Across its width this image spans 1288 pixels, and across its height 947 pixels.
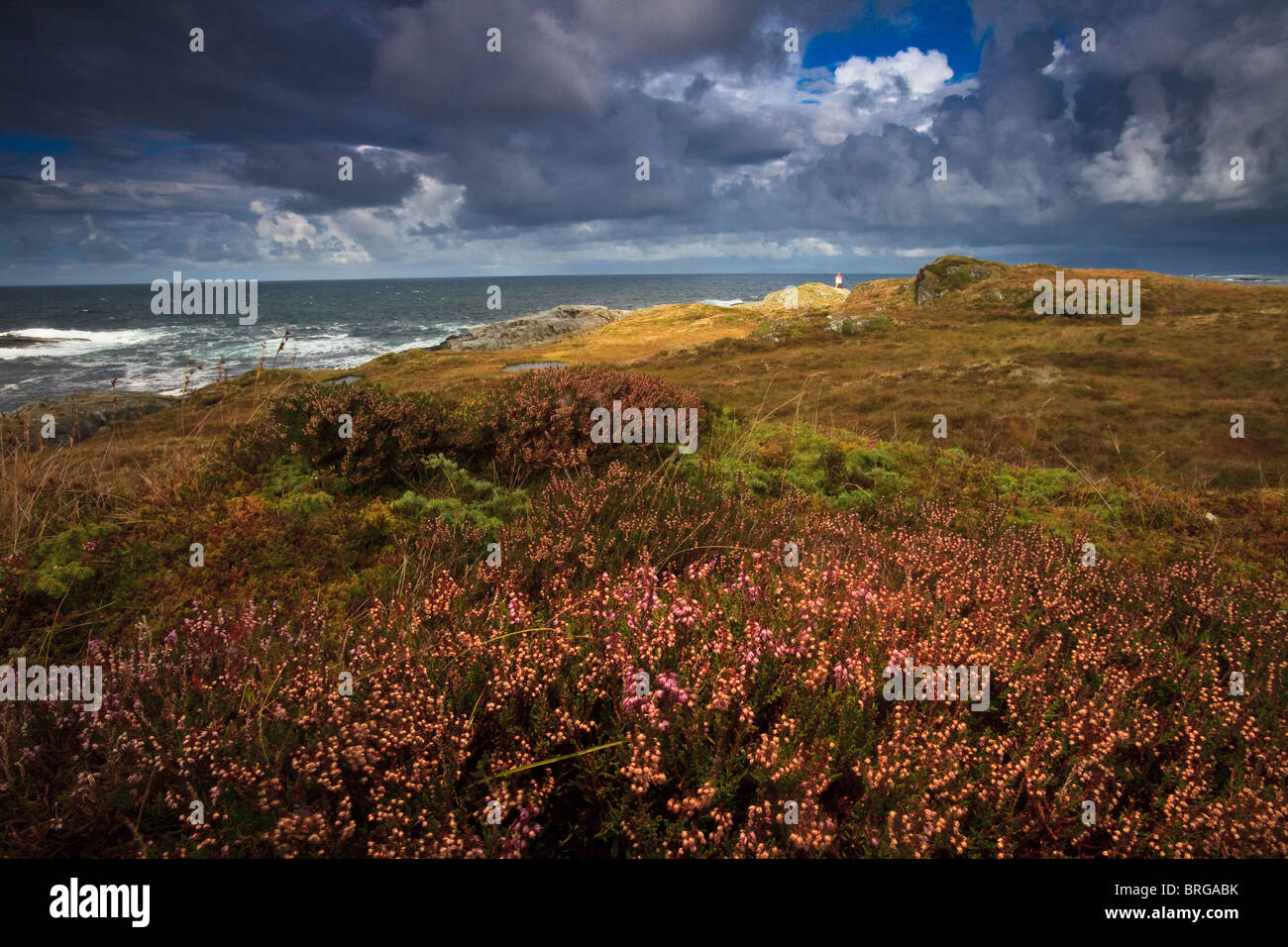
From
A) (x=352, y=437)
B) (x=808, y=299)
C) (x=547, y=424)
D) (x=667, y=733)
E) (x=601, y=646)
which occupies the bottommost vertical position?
(x=667, y=733)

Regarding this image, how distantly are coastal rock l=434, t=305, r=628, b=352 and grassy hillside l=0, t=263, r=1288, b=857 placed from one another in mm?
48123

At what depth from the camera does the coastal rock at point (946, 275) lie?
124ft

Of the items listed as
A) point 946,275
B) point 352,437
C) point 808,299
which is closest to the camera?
point 352,437

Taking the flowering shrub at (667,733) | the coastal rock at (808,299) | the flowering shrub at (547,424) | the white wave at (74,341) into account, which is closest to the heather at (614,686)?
the flowering shrub at (667,733)

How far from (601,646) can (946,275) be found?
42693 mm

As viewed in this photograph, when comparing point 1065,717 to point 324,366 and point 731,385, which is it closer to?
point 731,385

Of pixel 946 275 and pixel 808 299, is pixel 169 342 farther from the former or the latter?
pixel 946 275

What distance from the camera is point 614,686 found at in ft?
8.74

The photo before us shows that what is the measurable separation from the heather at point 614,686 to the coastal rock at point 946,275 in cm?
3711

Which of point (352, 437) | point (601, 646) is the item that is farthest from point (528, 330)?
point (601, 646)

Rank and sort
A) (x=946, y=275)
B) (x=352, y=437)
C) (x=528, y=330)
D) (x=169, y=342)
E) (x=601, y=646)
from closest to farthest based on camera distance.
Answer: (x=601, y=646) < (x=352, y=437) < (x=946, y=275) < (x=528, y=330) < (x=169, y=342)

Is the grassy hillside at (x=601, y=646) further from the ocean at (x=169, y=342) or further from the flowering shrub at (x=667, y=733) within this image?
the ocean at (x=169, y=342)

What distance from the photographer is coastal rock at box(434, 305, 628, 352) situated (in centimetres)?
5450
